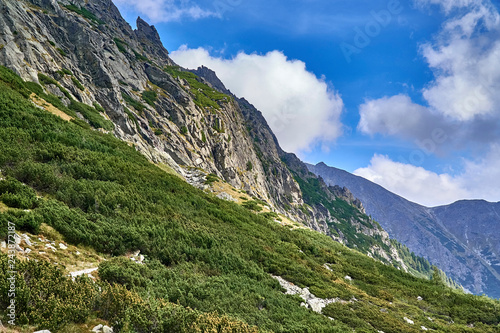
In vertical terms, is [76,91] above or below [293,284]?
above

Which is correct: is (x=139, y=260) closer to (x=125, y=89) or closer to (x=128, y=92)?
(x=128, y=92)

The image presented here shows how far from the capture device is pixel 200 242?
20.0 meters

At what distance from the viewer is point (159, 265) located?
50.0ft

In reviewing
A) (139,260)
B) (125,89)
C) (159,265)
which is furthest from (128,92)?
(159,265)

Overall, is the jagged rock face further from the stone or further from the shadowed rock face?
the stone

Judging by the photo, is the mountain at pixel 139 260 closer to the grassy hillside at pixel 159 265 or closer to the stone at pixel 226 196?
the grassy hillside at pixel 159 265

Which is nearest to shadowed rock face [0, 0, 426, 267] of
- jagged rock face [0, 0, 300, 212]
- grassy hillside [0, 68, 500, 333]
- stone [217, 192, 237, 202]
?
jagged rock face [0, 0, 300, 212]

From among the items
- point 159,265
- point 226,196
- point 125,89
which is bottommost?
point 159,265

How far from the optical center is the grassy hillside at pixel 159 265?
8969 mm

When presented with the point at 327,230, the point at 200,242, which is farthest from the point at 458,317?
the point at 327,230

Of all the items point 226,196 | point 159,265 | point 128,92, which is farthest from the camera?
point 128,92

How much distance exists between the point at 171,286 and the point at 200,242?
22.7 feet

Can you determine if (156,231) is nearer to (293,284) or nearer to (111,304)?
(111,304)

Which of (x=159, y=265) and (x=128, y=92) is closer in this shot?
(x=159, y=265)
